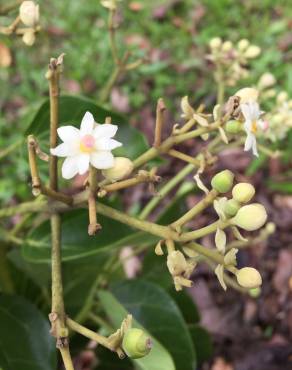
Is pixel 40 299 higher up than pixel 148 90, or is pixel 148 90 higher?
pixel 148 90

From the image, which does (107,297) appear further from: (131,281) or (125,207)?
(125,207)

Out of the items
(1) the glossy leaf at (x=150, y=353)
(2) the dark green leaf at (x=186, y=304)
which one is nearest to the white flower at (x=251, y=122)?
(1) the glossy leaf at (x=150, y=353)

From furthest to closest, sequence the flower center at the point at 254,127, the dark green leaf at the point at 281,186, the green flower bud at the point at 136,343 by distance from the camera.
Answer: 1. the dark green leaf at the point at 281,186
2. the flower center at the point at 254,127
3. the green flower bud at the point at 136,343

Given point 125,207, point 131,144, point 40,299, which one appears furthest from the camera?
point 125,207

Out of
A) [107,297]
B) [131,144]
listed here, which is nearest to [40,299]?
[107,297]

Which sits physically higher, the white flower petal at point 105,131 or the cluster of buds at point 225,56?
the cluster of buds at point 225,56

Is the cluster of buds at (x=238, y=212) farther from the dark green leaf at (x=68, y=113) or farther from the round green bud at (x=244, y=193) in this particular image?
the dark green leaf at (x=68, y=113)

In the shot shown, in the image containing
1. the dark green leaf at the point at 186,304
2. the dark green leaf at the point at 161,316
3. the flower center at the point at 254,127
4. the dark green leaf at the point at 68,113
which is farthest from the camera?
the dark green leaf at the point at 186,304
